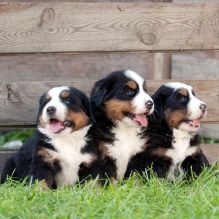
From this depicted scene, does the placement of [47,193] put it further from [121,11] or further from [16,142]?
[16,142]

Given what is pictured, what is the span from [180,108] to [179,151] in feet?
1.19

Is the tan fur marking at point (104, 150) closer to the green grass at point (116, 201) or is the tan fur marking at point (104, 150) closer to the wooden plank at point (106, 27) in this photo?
the green grass at point (116, 201)

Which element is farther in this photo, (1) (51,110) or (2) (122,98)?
(2) (122,98)

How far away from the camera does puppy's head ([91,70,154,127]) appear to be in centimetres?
571

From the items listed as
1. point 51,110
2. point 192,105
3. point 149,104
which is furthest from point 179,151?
point 51,110

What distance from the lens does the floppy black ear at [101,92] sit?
19.0 ft

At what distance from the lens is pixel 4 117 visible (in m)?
6.35

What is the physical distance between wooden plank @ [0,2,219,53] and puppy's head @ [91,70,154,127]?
642 millimetres

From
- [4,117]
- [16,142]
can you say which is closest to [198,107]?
[4,117]

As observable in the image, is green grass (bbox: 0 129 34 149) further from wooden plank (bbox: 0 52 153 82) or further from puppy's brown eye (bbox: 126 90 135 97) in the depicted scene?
puppy's brown eye (bbox: 126 90 135 97)

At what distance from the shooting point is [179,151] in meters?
5.97

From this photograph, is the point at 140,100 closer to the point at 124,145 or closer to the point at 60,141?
the point at 124,145

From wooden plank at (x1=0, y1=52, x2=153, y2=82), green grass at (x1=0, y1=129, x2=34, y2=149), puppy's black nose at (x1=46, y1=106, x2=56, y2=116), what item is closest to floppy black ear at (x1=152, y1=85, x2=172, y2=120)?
puppy's black nose at (x1=46, y1=106, x2=56, y2=116)

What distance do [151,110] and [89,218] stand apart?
1559 millimetres
